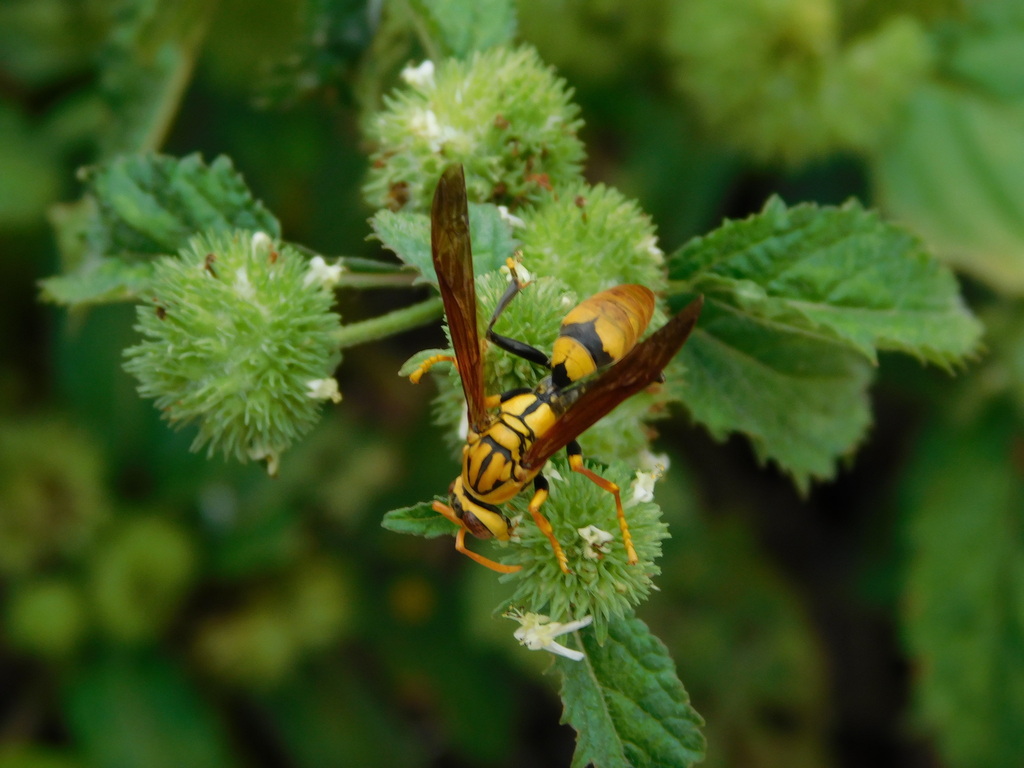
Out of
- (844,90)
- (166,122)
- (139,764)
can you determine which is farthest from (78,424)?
(844,90)

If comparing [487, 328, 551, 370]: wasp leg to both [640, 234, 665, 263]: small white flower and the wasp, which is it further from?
[640, 234, 665, 263]: small white flower

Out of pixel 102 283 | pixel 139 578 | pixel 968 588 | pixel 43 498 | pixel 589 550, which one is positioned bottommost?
pixel 968 588

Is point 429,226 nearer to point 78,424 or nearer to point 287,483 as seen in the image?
point 287,483

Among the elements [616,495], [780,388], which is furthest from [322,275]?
[780,388]

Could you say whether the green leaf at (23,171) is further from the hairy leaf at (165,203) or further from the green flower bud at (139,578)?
the hairy leaf at (165,203)

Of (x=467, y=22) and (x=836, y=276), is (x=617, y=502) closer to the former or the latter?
(x=836, y=276)

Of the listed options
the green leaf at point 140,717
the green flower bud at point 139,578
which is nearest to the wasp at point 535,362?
the green flower bud at point 139,578
